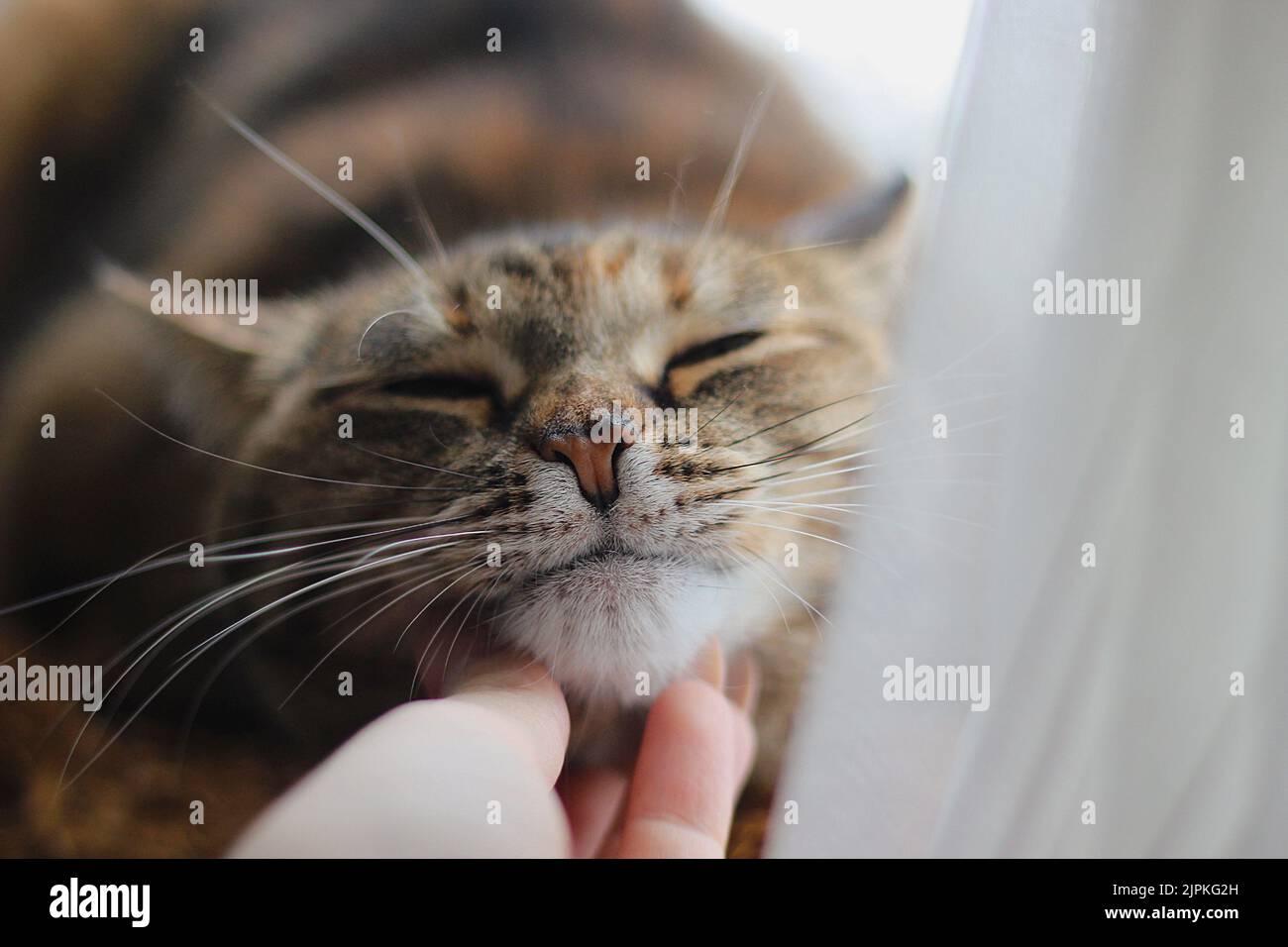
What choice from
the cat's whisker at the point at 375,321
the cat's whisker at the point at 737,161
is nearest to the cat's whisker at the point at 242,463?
the cat's whisker at the point at 375,321

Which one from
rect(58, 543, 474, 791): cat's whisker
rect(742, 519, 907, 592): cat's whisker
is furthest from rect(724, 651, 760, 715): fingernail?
rect(58, 543, 474, 791): cat's whisker

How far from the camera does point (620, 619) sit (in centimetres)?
60

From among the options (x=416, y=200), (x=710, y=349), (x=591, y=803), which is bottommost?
(x=591, y=803)

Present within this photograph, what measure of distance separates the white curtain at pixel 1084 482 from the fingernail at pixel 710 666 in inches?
3.7

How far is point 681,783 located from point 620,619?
0.14m

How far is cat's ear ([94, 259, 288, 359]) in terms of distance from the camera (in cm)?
68

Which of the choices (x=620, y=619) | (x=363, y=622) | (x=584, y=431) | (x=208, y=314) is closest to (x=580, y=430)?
(x=584, y=431)

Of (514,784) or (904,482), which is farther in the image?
(904,482)

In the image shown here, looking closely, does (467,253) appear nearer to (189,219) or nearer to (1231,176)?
(189,219)

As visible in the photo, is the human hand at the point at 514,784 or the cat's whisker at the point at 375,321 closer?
the human hand at the point at 514,784

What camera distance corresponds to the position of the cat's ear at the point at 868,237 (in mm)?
694

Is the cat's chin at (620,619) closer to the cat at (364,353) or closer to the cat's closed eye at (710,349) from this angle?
the cat at (364,353)

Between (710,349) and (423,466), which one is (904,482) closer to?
(710,349)

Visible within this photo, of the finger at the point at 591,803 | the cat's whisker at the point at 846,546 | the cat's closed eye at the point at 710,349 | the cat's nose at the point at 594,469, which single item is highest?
the cat's closed eye at the point at 710,349
